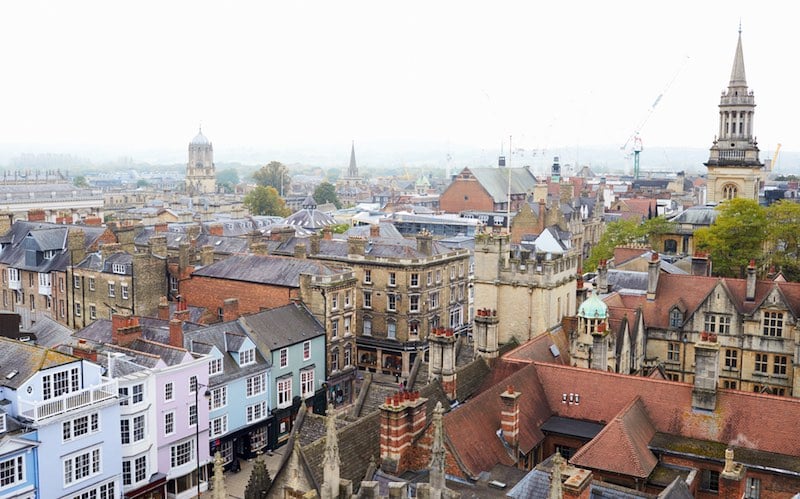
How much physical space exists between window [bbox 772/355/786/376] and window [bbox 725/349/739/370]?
6.92ft

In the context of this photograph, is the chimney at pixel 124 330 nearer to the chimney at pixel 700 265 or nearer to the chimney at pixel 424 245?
the chimney at pixel 424 245

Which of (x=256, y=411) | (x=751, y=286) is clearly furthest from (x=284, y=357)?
(x=751, y=286)

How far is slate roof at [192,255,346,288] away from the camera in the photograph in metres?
59.2

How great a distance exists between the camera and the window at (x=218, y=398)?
145ft

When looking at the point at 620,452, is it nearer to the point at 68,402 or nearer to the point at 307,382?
the point at 68,402

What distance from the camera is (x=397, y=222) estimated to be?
356 feet

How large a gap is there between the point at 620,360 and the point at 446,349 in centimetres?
1344

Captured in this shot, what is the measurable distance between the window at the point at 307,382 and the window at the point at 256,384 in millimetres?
4534

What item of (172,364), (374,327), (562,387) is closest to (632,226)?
(374,327)

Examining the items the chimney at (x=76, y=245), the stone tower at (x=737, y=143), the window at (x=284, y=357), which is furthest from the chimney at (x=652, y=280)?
the chimney at (x=76, y=245)

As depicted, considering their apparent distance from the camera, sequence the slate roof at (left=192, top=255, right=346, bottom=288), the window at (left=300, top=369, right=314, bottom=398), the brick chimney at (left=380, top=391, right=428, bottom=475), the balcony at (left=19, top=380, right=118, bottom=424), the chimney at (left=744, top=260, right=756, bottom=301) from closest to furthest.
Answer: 1. the brick chimney at (left=380, top=391, right=428, bottom=475)
2. the balcony at (left=19, top=380, right=118, bottom=424)
3. the chimney at (left=744, top=260, right=756, bottom=301)
4. the window at (left=300, top=369, right=314, bottom=398)
5. the slate roof at (left=192, top=255, right=346, bottom=288)

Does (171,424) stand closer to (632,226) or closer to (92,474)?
(92,474)

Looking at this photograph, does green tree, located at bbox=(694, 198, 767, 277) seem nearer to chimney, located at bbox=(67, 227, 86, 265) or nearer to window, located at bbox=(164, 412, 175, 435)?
window, located at bbox=(164, 412, 175, 435)

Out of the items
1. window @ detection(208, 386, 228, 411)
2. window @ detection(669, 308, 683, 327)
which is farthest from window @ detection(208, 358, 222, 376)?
window @ detection(669, 308, 683, 327)
